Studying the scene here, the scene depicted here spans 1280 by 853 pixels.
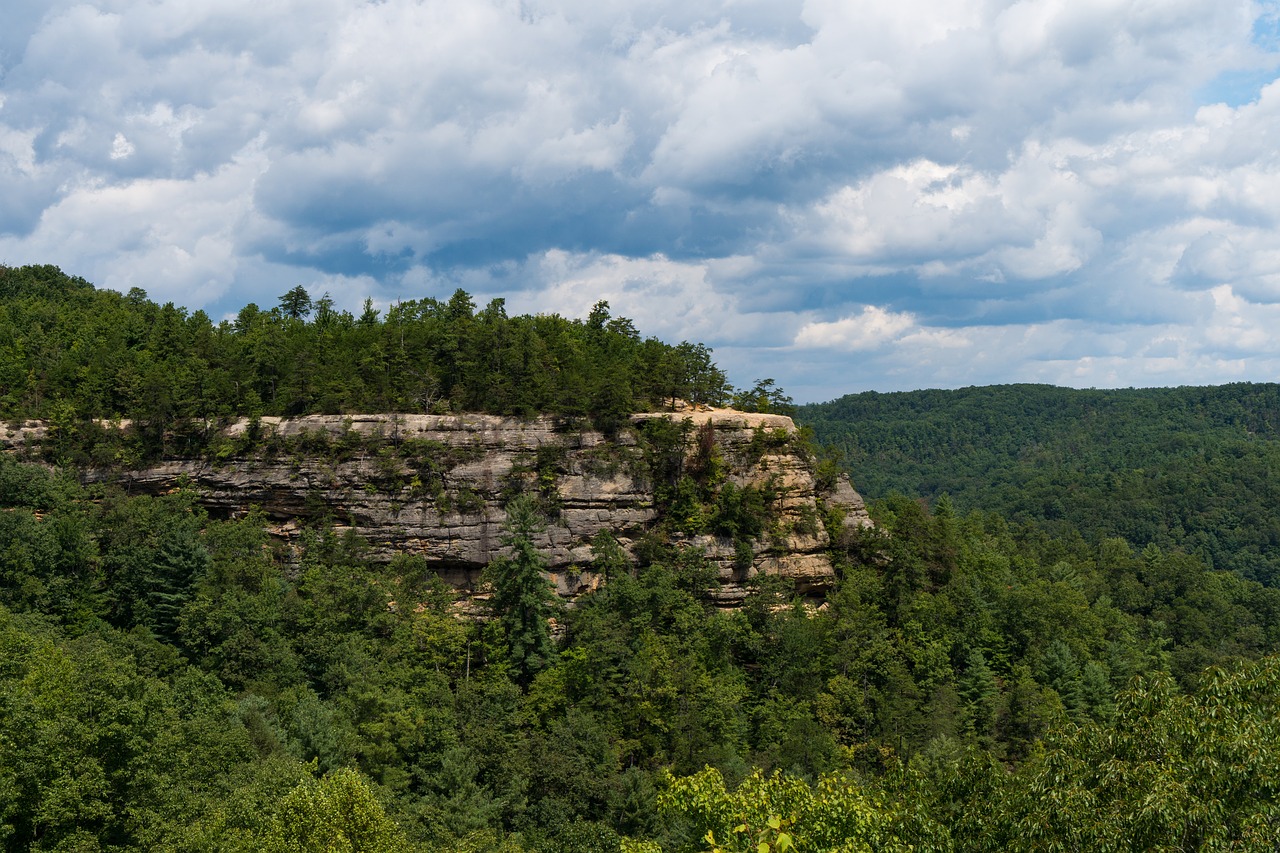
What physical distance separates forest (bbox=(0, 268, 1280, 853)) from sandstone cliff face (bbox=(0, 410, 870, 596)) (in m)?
1.50

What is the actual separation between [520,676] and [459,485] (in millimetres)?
13107

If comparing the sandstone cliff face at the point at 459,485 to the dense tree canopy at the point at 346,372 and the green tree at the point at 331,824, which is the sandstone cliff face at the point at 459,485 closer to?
the dense tree canopy at the point at 346,372

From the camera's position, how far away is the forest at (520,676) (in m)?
14.7

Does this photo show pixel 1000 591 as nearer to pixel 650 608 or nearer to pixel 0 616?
pixel 650 608

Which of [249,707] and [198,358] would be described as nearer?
[249,707]

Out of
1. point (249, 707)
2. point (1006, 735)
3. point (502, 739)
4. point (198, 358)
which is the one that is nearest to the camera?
point (249, 707)

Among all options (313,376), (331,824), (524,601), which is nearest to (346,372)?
(313,376)

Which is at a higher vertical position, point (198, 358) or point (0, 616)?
point (198, 358)

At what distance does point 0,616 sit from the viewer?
113 feet

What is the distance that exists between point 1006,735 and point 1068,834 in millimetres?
38153

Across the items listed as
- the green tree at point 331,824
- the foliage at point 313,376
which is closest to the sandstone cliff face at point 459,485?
the foliage at point 313,376

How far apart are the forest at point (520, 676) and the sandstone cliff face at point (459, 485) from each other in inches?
59.0

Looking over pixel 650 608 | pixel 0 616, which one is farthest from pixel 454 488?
pixel 0 616

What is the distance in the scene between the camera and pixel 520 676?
46.0 metres
